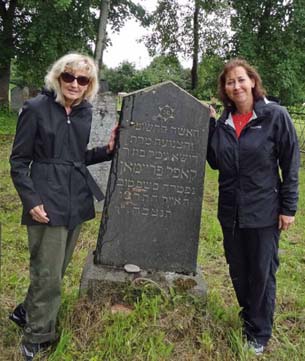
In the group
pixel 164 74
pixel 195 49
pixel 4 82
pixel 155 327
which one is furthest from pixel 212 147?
pixel 164 74

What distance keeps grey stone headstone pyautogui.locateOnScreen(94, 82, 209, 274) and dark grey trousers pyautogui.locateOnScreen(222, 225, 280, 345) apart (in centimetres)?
48

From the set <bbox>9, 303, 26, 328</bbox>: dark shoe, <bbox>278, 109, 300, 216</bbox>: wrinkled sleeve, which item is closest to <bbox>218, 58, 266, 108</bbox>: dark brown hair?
<bbox>278, 109, 300, 216</bbox>: wrinkled sleeve

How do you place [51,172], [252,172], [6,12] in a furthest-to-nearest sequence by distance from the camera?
[6,12] < [252,172] < [51,172]

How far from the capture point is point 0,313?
3.39 meters

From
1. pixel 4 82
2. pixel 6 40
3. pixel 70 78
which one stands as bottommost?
pixel 70 78

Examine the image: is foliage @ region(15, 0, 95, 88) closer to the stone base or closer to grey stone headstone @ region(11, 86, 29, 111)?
grey stone headstone @ region(11, 86, 29, 111)

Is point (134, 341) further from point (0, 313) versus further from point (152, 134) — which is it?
point (152, 134)

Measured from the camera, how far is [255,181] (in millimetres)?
2889

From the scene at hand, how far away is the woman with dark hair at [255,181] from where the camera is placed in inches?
113

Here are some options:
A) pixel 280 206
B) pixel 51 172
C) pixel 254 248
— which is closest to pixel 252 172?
pixel 280 206

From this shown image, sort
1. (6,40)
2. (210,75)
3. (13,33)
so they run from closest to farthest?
1. (6,40)
2. (13,33)
3. (210,75)

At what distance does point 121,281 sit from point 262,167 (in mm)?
1346

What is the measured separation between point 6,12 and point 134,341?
19.5 meters

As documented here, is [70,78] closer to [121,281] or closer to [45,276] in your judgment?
[45,276]
